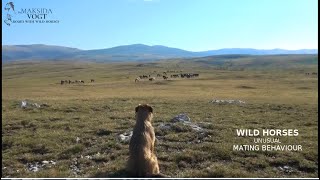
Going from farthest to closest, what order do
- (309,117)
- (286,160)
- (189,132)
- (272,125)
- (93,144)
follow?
(309,117), (272,125), (189,132), (93,144), (286,160)

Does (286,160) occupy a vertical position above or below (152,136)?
below

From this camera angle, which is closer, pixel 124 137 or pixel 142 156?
pixel 142 156

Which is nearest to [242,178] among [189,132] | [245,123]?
[189,132]

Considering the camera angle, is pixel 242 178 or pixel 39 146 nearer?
pixel 242 178

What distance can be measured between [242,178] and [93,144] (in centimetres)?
741

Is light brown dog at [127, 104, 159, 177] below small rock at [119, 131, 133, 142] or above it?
above

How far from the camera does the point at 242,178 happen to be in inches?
481

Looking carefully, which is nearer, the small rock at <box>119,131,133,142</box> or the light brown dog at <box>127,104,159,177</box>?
the light brown dog at <box>127,104,159,177</box>

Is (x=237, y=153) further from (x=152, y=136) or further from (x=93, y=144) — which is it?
(x=93, y=144)

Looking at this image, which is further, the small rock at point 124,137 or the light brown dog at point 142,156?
the small rock at point 124,137

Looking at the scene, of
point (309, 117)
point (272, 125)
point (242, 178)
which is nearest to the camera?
point (242, 178)

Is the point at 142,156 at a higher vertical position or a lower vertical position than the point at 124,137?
higher

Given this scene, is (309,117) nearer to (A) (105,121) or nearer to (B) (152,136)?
(A) (105,121)

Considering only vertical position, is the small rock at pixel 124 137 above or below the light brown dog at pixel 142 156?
below
